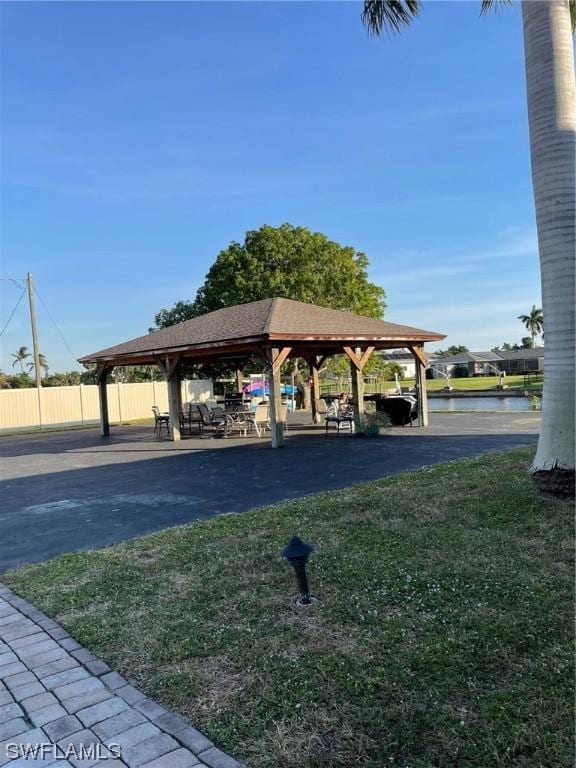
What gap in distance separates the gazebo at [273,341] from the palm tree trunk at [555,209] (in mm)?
7359

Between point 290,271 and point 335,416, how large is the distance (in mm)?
11355

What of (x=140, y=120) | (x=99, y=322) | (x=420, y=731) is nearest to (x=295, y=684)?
(x=420, y=731)

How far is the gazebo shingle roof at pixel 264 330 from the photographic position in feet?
41.8

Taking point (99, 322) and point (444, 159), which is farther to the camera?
point (99, 322)

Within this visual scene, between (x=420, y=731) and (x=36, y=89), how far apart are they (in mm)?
12450

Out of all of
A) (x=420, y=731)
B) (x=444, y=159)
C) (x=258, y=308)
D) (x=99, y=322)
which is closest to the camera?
(x=420, y=731)

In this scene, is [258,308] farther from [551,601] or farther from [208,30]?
[551,601]

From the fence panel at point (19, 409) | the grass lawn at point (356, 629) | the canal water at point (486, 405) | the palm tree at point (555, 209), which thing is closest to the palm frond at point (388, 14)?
the palm tree at point (555, 209)

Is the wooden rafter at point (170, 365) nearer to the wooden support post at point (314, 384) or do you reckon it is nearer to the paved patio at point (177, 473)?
the paved patio at point (177, 473)

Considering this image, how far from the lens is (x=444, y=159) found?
13938 millimetres

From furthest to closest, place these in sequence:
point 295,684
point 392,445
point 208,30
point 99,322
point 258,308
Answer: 1. point 99,322
2. point 258,308
3. point 392,445
4. point 208,30
5. point 295,684

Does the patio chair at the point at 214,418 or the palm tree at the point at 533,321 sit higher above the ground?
the palm tree at the point at 533,321

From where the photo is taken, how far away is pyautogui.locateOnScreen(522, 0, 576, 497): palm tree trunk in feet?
17.1

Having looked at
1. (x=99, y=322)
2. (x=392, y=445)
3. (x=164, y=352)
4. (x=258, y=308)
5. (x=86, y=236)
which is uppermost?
(x=86, y=236)
